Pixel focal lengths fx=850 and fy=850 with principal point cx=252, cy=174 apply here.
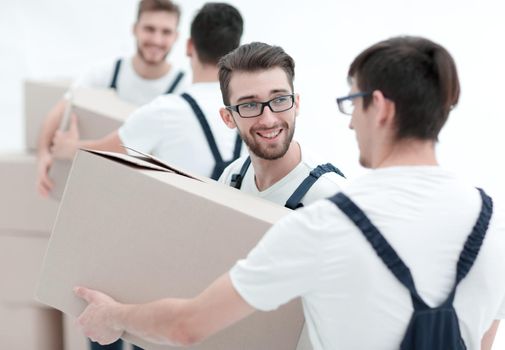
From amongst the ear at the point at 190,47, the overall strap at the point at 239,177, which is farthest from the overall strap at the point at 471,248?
the ear at the point at 190,47

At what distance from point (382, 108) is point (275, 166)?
620mm

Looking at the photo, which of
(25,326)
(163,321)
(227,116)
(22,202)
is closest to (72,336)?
(25,326)

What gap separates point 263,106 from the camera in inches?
74.0

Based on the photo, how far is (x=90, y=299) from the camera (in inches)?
65.2

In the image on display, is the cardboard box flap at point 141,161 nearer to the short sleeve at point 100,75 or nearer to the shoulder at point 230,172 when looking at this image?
the shoulder at point 230,172

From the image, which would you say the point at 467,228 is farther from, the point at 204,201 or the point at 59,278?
the point at 59,278

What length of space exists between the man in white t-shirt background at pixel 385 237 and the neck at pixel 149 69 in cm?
199

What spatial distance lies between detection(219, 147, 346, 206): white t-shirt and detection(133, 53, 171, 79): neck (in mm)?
1357

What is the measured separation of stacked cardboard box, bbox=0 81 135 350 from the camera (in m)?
2.80

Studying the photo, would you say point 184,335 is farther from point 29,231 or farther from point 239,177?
point 29,231

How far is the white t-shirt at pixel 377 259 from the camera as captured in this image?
129 cm

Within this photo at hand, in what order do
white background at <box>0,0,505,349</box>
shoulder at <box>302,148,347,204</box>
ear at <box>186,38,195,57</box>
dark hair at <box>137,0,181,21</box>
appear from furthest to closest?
white background at <box>0,0,505,349</box>, dark hair at <box>137,0,181,21</box>, ear at <box>186,38,195,57</box>, shoulder at <box>302,148,347,204</box>

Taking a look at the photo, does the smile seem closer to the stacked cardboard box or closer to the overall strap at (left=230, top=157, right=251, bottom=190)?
the overall strap at (left=230, top=157, right=251, bottom=190)

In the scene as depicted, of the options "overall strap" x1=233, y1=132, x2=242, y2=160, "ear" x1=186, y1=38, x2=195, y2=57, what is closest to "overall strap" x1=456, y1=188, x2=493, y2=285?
"overall strap" x1=233, y1=132, x2=242, y2=160
